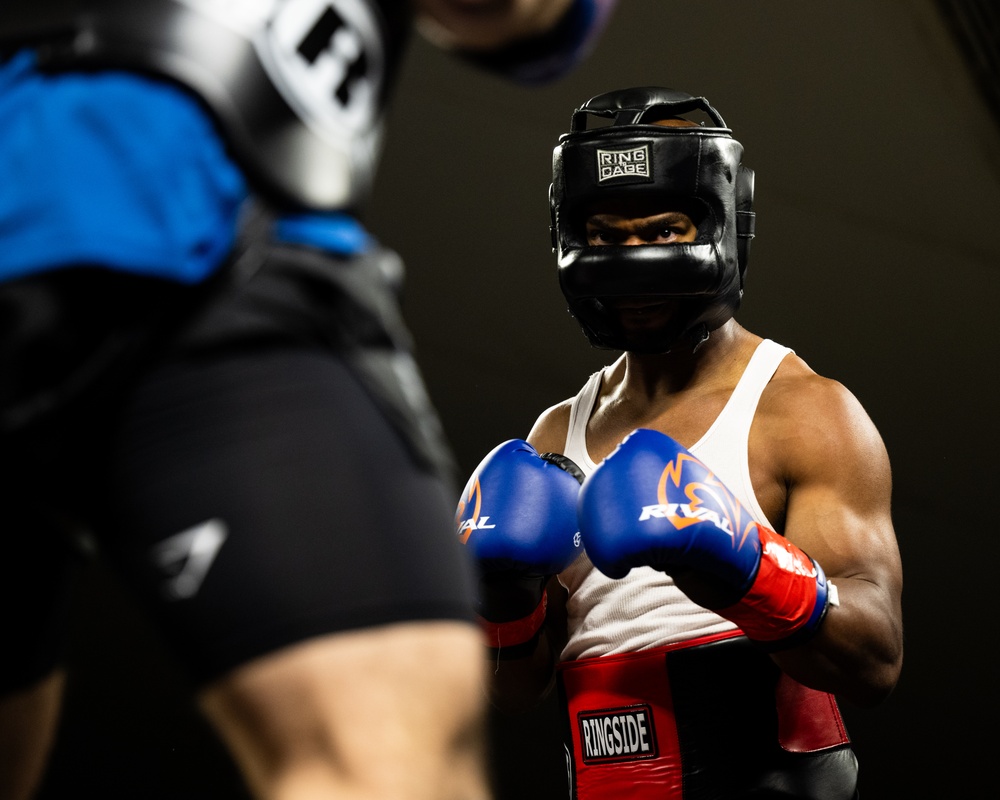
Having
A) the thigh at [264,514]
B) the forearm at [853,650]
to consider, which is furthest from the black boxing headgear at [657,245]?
the thigh at [264,514]

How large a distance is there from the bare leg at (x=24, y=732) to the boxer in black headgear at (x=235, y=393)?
0.09 m

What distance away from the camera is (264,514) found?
0.64 m

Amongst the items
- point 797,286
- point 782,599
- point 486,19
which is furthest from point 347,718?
point 797,286

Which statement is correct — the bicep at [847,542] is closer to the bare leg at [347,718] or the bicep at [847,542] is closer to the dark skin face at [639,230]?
the dark skin face at [639,230]

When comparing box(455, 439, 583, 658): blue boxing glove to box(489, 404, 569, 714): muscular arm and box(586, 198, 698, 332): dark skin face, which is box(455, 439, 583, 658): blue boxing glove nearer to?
box(489, 404, 569, 714): muscular arm

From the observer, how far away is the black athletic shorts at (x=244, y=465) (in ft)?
2.08

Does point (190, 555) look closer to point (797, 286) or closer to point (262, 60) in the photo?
point (262, 60)

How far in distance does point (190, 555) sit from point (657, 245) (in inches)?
49.3

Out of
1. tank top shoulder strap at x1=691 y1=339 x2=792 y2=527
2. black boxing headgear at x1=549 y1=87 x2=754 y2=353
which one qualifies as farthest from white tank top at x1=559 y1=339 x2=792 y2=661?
black boxing headgear at x1=549 y1=87 x2=754 y2=353

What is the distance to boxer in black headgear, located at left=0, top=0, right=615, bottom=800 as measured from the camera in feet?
2.06

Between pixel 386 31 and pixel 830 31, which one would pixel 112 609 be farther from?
pixel 386 31

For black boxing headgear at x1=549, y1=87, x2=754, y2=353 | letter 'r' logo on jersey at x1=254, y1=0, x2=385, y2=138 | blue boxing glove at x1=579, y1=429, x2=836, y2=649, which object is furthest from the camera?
black boxing headgear at x1=549, y1=87, x2=754, y2=353

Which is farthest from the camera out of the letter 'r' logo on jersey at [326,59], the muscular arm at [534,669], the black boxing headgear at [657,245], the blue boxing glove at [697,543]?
the muscular arm at [534,669]

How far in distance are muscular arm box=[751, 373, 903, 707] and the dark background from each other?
220 centimetres
